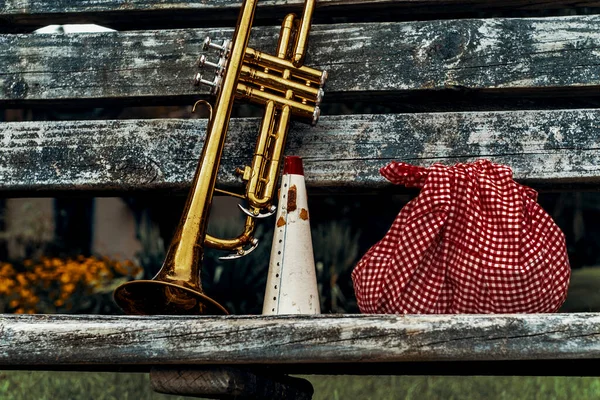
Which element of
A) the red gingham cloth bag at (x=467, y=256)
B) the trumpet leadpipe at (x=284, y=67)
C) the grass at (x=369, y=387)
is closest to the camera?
the red gingham cloth bag at (x=467, y=256)

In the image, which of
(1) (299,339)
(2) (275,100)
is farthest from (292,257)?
(1) (299,339)

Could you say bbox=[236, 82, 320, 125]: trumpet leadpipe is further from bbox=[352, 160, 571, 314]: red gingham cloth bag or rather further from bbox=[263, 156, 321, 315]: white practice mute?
bbox=[352, 160, 571, 314]: red gingham cloth bag

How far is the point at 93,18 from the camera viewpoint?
2428 mm

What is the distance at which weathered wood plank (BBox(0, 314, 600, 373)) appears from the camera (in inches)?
58.9

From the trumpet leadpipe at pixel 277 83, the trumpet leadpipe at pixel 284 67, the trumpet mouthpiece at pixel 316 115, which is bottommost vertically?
the trumpet mouthpiece at pixel 316 115

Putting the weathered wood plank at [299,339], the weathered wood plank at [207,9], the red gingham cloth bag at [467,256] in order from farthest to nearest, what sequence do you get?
the weathered wood plank at [207,9]
the red gingham cloth bag at [467,256]
the weathered wood plank at [299,339]

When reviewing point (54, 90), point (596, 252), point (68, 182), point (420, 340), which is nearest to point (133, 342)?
point (420, 340)

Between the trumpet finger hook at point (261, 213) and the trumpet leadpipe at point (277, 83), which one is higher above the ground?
the trumpet leadpipe at point (277, 83)

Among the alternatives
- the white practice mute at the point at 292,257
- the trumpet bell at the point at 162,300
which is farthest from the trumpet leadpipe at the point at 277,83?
the trumpet bell at the point at 162,300

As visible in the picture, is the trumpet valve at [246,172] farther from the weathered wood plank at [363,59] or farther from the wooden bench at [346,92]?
the weathered wood plank at [363,59]

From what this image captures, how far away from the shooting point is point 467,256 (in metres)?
1.78

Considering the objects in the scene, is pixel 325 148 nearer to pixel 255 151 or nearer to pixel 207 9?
pixel 255 151

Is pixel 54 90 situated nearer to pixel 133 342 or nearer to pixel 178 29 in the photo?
pixel 178 29

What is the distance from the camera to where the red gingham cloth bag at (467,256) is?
176cm
